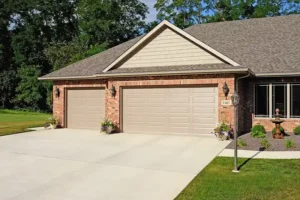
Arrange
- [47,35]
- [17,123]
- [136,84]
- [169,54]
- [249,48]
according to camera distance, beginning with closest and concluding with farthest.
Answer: [169,54] → [136,84] → [249,48] → [17,123] → [47,35]

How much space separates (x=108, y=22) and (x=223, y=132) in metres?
34.5

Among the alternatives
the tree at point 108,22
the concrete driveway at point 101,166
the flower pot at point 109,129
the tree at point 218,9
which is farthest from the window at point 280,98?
the tree at point 108,22

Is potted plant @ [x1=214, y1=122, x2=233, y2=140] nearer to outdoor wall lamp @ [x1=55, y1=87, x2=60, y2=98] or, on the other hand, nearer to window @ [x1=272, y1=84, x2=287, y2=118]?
window @ [x1=272, y1=84, x2=287, y2=118]

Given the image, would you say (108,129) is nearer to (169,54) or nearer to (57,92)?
(169,54)

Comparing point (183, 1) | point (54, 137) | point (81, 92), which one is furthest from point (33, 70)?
point (54, 137)

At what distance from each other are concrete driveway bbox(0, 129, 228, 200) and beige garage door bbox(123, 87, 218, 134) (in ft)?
2.60

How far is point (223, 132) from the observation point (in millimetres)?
12688

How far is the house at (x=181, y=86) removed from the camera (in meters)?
13.6

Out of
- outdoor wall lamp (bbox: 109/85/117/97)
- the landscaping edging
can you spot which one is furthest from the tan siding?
the landscaping edging

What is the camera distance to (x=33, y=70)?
4362 centimetres

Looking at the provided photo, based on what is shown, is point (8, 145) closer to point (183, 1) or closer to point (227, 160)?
point (227, 160)

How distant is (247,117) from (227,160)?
7000mm

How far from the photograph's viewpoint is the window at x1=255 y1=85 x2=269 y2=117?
1513cm

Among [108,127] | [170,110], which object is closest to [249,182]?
[170,110]
